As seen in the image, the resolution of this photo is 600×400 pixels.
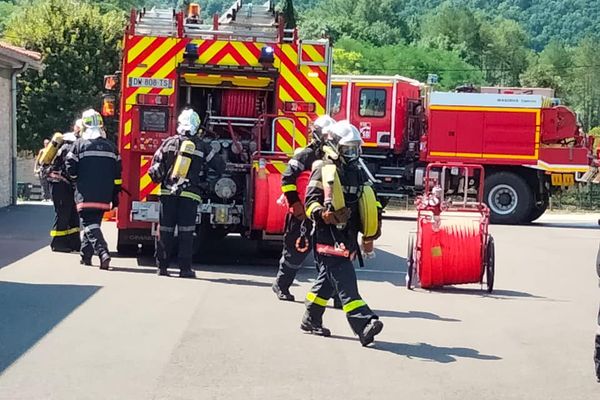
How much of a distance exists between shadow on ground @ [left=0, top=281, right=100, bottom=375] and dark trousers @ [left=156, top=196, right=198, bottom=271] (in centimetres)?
117

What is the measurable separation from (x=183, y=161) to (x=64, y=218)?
2885 mm

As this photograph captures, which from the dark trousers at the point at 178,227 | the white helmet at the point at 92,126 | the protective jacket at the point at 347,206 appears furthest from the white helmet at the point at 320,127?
the white helmet at the point at 92,126

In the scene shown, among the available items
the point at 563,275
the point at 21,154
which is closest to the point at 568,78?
the point at 21,154

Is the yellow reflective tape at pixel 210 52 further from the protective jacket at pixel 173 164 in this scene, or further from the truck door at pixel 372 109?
the truck door at pixel 372 109

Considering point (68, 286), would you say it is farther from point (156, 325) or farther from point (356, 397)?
point (356, 397)

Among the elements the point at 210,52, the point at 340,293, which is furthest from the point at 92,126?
the point at 340,293

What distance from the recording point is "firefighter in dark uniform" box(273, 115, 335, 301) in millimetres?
9164

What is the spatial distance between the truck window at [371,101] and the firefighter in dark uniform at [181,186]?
451 inches

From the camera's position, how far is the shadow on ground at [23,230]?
13930 millimetres

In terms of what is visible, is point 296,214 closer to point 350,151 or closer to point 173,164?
point 350,151

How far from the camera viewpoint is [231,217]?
41.9 feet

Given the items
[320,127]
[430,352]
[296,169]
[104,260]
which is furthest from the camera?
[104,260]

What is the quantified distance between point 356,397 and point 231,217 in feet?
20.2

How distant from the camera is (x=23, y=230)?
56.6 ft
